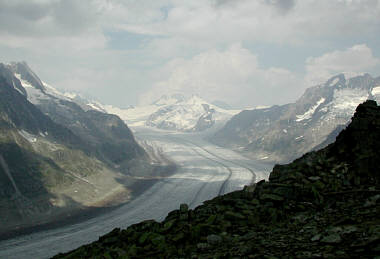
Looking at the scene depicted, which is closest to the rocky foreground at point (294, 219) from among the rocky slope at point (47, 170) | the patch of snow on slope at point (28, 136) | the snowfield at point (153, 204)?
the snowfield at point (153, 204)

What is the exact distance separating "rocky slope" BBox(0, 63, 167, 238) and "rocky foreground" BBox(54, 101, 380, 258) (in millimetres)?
74207

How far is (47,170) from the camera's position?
112375 millimetres

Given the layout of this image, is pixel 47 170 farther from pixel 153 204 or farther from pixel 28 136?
pixel 153 204

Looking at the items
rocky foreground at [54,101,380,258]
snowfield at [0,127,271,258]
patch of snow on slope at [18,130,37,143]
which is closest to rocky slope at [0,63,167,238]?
patch of snow on slope at [18,130,37,143]

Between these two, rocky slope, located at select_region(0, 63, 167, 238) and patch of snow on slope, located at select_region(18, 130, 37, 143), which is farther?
patch of snow on slope, located at select_region(18, 130, 37, 143)

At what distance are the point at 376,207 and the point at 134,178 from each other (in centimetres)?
13639

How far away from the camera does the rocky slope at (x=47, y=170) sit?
91.9m

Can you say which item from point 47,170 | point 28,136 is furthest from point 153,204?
point 28,136

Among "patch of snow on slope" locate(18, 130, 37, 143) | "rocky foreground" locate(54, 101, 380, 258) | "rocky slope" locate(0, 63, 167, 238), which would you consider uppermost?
"patch of snow on slope" locate(18, 130, 37, 143)

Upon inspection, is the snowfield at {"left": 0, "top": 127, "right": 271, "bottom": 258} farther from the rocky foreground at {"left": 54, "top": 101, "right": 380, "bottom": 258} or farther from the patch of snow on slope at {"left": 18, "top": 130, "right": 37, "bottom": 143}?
the rocky foreground at {"left": 54, "top": 101, "right": 380, "bottom": 258}

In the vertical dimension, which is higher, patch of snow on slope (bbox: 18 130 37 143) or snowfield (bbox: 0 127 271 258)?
patch of snow on slope (bbox: 18 130 37 143)

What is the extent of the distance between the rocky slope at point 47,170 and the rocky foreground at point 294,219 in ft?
243

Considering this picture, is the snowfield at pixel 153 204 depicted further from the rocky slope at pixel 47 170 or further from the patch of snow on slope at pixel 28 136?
the patch of snow on slope at pixel 28 136

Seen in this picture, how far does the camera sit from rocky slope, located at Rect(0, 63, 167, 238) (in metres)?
91.9
